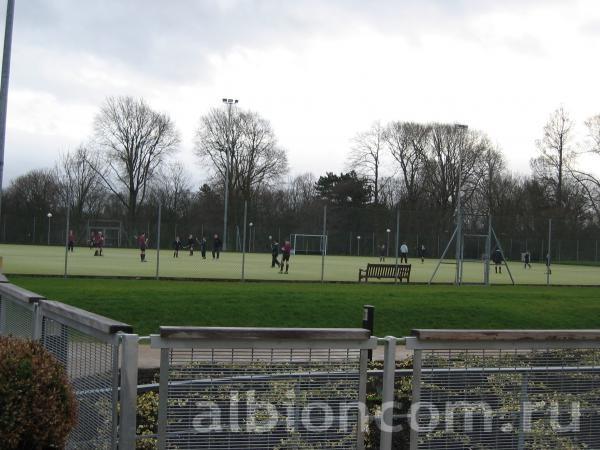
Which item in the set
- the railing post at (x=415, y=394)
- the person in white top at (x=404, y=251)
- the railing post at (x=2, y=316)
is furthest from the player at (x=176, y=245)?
the railing post at (x=415, y=394)

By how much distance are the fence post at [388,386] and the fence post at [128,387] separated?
139cm

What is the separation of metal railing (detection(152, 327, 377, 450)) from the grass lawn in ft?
35.8

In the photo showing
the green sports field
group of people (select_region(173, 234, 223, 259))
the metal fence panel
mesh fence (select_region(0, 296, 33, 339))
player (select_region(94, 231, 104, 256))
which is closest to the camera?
the metal fence panel

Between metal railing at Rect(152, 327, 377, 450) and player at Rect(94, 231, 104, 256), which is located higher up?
player at Rect(94, 231, 104, 256)

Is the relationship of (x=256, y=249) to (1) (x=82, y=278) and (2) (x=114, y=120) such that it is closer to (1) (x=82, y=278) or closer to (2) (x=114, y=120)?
(1) (x=82, y=278)

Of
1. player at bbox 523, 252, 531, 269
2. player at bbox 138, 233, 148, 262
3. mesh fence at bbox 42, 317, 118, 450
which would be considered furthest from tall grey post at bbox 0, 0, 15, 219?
player at bbox 523, 252, 531, 269

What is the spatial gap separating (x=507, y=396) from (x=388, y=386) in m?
0.80

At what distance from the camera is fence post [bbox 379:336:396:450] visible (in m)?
4.32

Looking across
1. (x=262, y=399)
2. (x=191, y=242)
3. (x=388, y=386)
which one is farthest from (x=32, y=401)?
(x=191, y=242)

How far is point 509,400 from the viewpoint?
466 centimetres

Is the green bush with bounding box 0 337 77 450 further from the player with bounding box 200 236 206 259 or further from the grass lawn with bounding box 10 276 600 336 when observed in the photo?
the player with bounding box 200 236 206 259

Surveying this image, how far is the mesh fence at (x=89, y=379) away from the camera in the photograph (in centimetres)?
430

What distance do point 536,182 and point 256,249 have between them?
53585 mm

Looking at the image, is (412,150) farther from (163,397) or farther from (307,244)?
(163,397)
